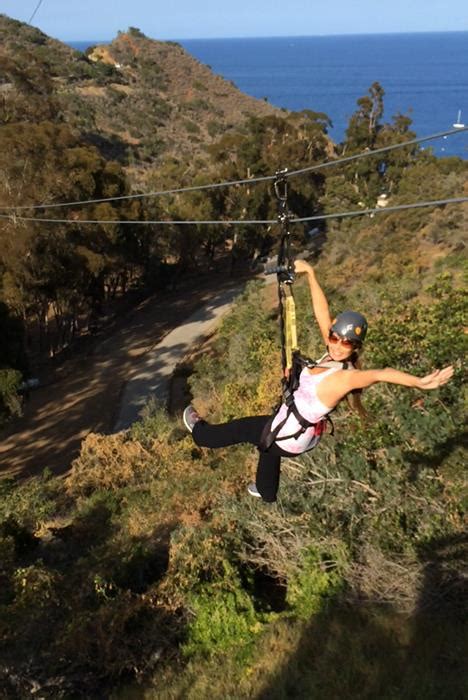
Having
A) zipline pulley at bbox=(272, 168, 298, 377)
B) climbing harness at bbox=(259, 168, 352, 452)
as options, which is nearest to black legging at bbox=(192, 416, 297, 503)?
climbing harness at bbox=(259, 168, 352, 452)

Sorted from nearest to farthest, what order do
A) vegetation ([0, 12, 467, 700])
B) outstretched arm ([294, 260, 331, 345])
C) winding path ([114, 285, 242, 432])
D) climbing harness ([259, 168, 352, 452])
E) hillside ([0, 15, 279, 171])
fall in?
1. climbing harness ([259, 168, 352, 452])
2. outstretched arm ([294, 260, 331, 345])
3. vegetation ([0, 12, 467, 700])
4. winding path ([114, 285, 242, 432])
5. hillside ([0, 15, 279, 171])

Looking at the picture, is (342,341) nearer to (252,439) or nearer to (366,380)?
(366,380)

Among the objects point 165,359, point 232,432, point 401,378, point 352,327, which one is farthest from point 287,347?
point 165,359

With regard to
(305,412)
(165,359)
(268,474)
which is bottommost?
(165,359)

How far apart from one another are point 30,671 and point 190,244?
30.8 metres

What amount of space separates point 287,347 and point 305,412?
1.78 feet

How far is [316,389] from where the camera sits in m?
4.50

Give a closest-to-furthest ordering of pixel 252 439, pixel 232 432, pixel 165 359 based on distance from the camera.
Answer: pixel 252 439 → pixel 232 432 → pixel 165 359

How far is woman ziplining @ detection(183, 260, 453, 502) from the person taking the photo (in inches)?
164

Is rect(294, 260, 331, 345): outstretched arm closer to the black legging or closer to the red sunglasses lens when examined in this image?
the red sunglasses lens

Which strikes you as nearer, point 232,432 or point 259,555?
point 232,432

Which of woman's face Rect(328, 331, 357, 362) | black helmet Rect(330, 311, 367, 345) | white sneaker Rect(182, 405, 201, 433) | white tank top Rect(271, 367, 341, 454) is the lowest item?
white sneaker Rect(182, 405, 201, 433)

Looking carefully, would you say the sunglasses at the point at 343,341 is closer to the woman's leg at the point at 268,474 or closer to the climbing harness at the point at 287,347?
the climbing harness at the point at 287,347

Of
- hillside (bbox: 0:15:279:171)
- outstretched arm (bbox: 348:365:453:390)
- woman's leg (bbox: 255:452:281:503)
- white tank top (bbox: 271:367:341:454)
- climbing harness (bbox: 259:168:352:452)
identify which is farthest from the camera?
hillside (bbox: 0:15:279:171)
